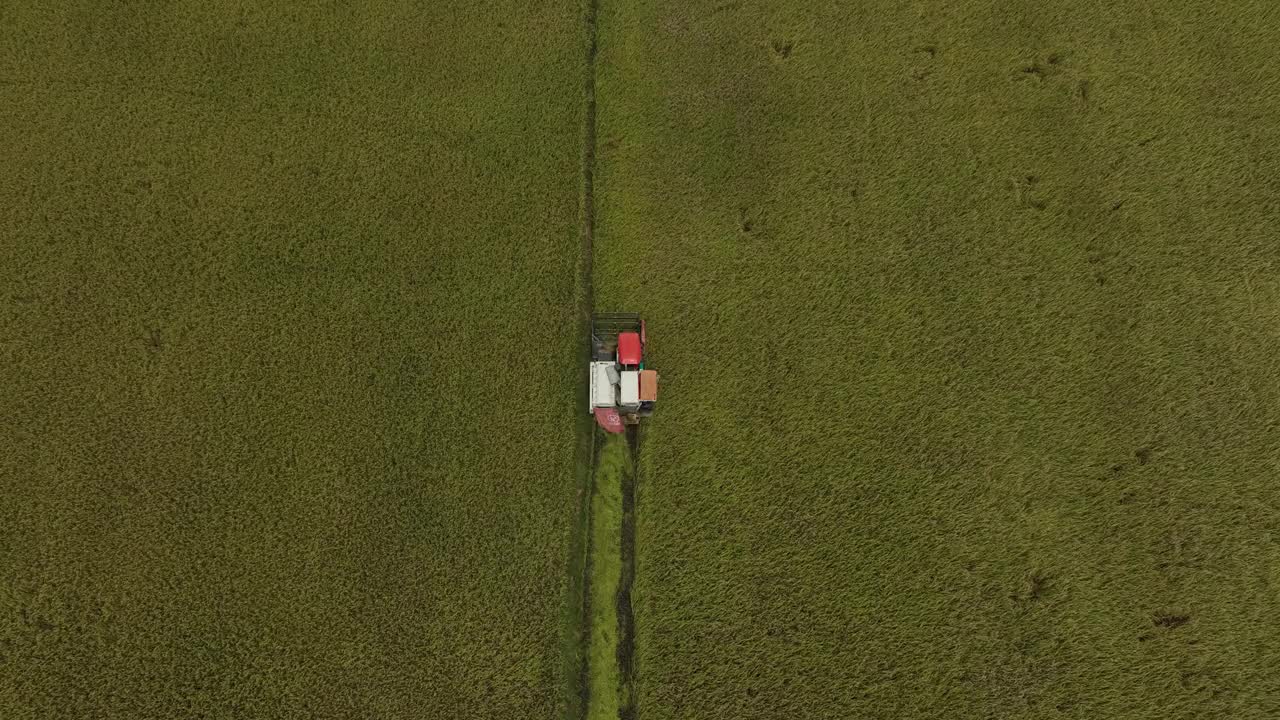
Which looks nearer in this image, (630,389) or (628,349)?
→ (630,389)

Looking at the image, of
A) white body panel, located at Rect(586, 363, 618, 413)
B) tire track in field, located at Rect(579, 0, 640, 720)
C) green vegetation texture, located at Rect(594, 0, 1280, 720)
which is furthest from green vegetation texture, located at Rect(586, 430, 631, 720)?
white body panel, located at Rect(586, 363, 618, 413)

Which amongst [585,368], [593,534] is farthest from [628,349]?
[593,534]

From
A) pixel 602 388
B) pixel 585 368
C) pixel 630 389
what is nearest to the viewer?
pixel 630 389

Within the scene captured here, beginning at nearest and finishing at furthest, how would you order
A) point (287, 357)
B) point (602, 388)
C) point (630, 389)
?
point (630, 389), point (602, 388), point (287, 357)

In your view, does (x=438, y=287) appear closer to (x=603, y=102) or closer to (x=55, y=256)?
(x=603, y=102)

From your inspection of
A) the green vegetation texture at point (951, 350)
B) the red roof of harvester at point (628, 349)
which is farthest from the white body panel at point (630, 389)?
the green vegetation texture at point (951, 350)

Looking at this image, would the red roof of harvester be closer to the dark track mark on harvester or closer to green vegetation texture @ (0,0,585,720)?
green vegetation texture @ (0,0,585,720)

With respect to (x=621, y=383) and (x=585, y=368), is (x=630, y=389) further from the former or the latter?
(x=585, y=368)
